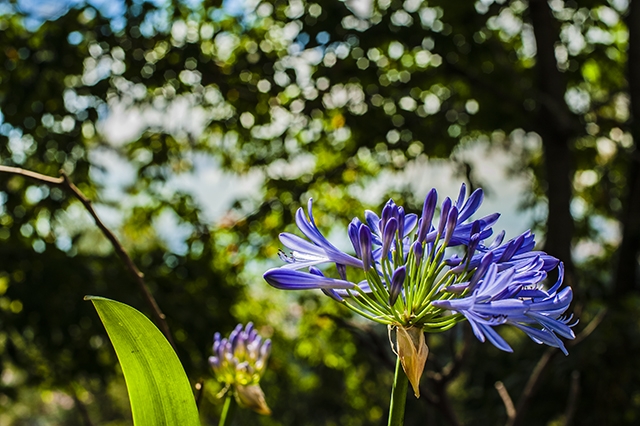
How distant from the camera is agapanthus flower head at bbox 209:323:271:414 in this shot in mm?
991

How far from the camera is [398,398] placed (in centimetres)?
58

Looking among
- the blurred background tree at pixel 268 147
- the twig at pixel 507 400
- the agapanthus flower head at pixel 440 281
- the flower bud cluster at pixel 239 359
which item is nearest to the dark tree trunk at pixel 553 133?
the blurred background tree at pixel 268 147

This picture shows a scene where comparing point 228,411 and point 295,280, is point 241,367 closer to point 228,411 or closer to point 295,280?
point 228,411

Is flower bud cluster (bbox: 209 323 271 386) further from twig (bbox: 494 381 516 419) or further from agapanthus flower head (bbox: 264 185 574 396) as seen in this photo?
twig (bbox: 494 381 516 419)

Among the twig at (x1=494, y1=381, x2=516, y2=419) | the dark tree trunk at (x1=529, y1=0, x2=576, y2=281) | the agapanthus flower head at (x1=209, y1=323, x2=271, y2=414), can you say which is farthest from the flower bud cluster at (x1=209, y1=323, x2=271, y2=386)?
the dark tree trunk at (x1=529, y1=0, x2=576, y2=281)

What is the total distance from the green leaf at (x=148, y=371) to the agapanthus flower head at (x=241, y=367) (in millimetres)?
347

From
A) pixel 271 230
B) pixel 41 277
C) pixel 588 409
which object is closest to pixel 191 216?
pixel 271 230

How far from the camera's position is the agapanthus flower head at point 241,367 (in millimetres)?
991

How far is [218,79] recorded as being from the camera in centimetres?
340

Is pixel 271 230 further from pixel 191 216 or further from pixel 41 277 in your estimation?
pixel 41 277

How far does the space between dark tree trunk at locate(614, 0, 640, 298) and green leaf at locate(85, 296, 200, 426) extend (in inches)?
148

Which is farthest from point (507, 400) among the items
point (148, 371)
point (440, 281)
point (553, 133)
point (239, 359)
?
point (553, 133)

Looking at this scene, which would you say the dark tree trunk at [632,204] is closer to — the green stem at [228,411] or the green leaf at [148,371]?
the green stem at [228,411]

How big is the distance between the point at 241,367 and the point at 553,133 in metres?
3.25
